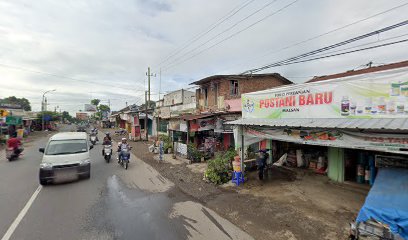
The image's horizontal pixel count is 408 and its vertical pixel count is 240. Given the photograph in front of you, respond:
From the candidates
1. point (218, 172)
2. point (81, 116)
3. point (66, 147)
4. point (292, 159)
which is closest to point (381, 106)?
point (292, 159)

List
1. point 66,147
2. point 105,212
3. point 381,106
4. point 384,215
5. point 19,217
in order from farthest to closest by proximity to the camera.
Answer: point 66,147, point 381,106, point 105,212, point 19,217, point 384,215

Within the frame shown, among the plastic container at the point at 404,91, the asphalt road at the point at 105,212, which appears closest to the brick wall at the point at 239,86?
the asphalt road at the point at 105,212

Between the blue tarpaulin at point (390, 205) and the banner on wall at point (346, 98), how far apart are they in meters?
2.11

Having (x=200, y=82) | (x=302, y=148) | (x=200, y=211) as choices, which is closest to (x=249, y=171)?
(x=302, y=148)

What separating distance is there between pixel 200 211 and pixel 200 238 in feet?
5.03

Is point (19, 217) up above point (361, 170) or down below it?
below

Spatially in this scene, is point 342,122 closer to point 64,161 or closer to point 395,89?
point 395,89

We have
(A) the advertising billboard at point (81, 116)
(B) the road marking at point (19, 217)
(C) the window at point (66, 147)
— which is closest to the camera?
(B) the road marking at point (19, 217)

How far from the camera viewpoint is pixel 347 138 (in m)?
5.85

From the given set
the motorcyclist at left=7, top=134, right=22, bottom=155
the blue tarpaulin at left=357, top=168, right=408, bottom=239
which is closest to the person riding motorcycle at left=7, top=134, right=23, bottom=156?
the motorcyclist at left=7, top=134, right=22, bottom=155

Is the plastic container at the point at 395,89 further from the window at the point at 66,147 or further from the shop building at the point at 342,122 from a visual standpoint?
the window at the point at 66,147

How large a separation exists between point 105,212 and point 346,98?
28.0 ft

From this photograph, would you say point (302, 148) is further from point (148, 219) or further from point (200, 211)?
point (148, 219)

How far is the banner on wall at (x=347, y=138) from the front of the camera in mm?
4998
